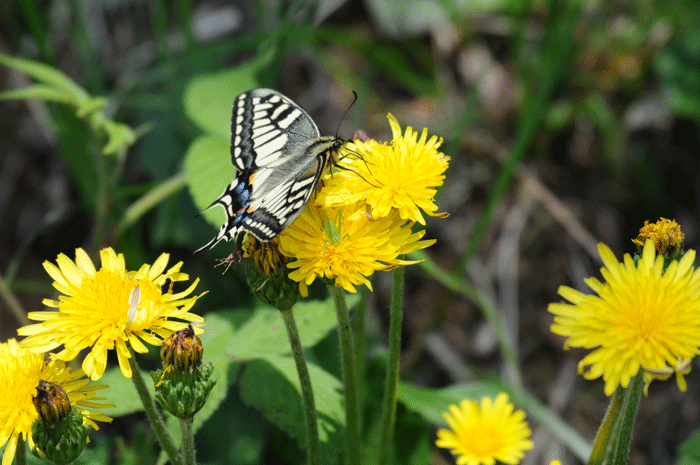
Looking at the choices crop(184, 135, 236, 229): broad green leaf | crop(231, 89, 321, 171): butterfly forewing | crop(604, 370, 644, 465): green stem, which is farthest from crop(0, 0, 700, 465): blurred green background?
crop(604, 370, 644, 465): green stem

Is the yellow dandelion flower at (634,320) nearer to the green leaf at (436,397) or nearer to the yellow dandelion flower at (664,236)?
the yellow dandelion flower at (664,236)

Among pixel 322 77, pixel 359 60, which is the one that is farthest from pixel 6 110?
pixel 359 60

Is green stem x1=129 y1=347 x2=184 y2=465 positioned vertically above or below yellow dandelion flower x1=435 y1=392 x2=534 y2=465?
below

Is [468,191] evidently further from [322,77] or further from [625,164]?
[322,77]

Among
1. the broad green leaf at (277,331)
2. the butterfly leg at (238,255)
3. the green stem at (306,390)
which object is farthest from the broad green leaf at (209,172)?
the green stem at (306,390)

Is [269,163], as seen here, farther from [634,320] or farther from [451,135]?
[451,135]

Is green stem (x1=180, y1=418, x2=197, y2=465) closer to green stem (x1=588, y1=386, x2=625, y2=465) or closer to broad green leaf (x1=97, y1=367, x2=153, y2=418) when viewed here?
broad green leaf (x1=97, y1=367, x2=153, y2=418)
